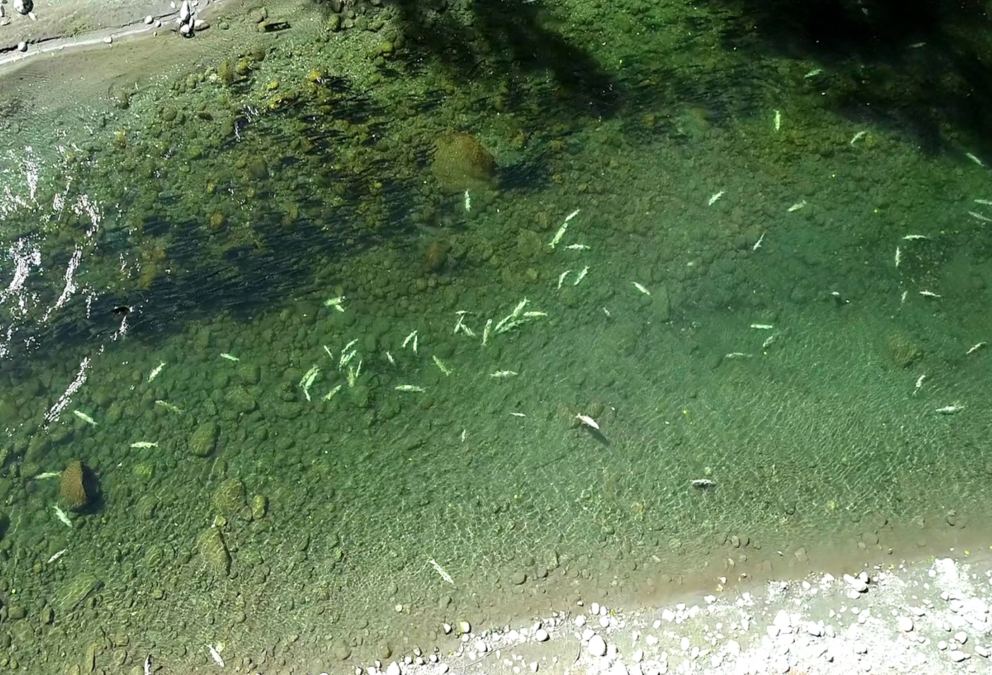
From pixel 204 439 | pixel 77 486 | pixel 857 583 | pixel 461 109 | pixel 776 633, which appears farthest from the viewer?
pixel 461 109

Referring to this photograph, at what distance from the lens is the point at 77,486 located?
6.03 metres

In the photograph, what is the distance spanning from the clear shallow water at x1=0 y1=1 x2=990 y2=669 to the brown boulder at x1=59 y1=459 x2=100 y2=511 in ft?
0.46

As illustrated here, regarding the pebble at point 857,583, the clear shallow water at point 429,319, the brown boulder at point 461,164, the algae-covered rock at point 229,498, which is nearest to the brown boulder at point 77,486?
the clear shallow water at point 429,319

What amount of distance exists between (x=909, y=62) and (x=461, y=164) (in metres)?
4.60

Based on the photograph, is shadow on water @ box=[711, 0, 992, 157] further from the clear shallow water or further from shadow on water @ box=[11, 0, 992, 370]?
the clear shallow water

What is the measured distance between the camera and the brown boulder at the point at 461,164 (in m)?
6.16

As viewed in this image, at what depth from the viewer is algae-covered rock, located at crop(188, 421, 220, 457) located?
20.1 ft

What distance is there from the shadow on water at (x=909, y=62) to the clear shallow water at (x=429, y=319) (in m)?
0.21

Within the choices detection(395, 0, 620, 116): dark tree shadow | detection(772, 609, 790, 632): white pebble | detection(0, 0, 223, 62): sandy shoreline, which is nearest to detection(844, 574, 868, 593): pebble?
detection(772, 609, 790, 632): white pebble

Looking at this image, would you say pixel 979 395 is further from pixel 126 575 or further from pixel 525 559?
pixel 126 575

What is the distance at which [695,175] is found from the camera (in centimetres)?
624

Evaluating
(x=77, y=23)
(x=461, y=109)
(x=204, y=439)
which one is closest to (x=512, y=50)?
(x=461, y=109)

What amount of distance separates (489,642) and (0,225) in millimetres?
6212

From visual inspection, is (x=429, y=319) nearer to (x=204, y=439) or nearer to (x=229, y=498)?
(x=204, y=439)
